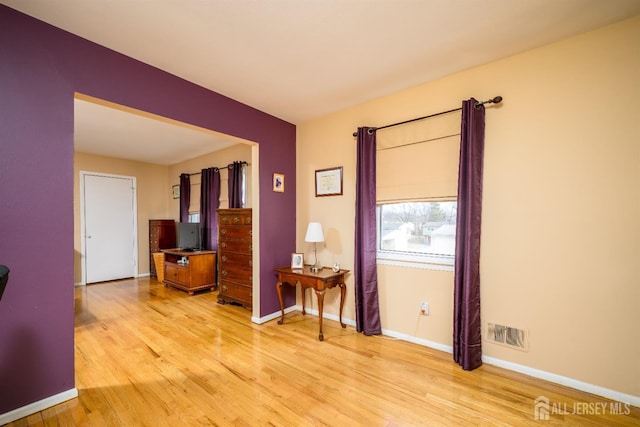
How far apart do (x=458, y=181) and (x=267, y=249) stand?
224 cm

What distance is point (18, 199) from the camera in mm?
1715

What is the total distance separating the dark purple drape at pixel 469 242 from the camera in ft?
7.42

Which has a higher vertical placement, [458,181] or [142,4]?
[142,4]

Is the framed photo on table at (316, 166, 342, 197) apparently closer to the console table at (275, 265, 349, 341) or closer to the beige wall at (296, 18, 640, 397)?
the console table at (275, 265, 349, 341)

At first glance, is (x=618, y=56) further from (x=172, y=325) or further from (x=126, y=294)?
(x=126, y=294)

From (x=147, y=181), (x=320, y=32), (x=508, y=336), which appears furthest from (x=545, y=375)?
(x=147, y=181)

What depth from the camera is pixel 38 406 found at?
177 centimetres

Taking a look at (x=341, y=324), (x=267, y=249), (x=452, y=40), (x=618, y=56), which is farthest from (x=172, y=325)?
(x=618, y=56)

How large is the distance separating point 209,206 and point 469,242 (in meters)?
4.35

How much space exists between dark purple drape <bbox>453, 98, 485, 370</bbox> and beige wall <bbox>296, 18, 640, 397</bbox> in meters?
0.11

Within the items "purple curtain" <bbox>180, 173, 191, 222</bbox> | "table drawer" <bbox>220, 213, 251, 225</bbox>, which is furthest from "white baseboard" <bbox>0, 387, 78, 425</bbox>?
"purple curtain" <bbox>180, 173, 191, 222</bbox>

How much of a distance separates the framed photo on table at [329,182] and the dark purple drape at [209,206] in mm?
2390

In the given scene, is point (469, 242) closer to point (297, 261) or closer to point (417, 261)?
point (417, 261)

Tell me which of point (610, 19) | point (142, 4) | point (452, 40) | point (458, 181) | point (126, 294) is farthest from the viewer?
point (126, 294)
